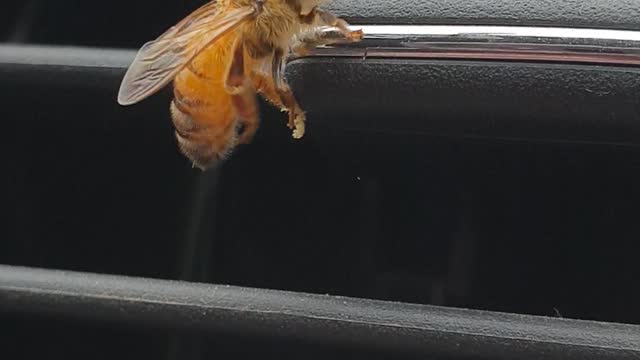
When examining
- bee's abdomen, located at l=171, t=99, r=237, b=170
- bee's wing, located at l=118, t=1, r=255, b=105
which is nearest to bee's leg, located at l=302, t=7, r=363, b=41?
bee's wing, located at l=118, t=1, r=255, b=105

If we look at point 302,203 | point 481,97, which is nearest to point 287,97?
point 481,97

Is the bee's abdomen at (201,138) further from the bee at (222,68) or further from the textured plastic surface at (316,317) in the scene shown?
the textured plastic surface at (316,317)

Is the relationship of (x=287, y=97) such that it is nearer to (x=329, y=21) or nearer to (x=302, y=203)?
(x=329, y=21)

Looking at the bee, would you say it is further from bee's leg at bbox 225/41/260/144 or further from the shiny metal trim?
the shiny metal trim

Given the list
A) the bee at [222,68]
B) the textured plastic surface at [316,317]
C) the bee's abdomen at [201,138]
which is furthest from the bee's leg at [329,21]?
the textured plastic surface at [316,317]

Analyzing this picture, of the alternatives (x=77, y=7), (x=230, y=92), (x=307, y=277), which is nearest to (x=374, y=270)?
(x=307, y=277)
